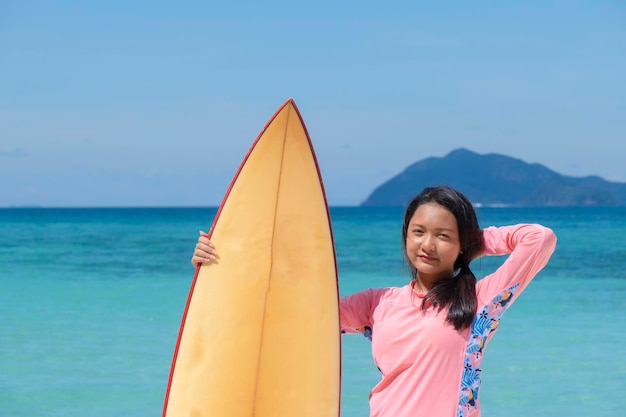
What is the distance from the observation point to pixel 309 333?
2.66 meters

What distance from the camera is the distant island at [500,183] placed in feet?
286

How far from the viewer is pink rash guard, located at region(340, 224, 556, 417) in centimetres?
207

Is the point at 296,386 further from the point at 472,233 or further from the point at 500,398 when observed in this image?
the point at 500,398

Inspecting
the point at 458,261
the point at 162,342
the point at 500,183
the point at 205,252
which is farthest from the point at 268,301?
the point at 500,183

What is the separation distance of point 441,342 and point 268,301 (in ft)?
2.48

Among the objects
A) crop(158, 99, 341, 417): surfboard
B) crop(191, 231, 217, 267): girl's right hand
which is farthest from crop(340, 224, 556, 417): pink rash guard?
crop(191, 231, 217, 267): girl's right hand

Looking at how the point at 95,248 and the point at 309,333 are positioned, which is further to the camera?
the point at 95,248

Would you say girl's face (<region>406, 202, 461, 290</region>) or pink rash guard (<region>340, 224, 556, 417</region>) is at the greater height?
girl's face (<region>406, 202, 461, 290</region>)

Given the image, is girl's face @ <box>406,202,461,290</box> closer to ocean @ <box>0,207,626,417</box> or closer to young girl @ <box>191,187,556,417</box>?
young girl @ <box>191,187,556,417</box>

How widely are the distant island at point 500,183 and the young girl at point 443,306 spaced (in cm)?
8644

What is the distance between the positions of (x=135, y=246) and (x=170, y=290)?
30.3 ft

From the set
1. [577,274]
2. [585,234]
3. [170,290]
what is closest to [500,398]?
[170,290]

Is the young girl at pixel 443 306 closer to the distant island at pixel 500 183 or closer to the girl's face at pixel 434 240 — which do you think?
the girl's face at pixel 434 240

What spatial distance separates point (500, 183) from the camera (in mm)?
104562
